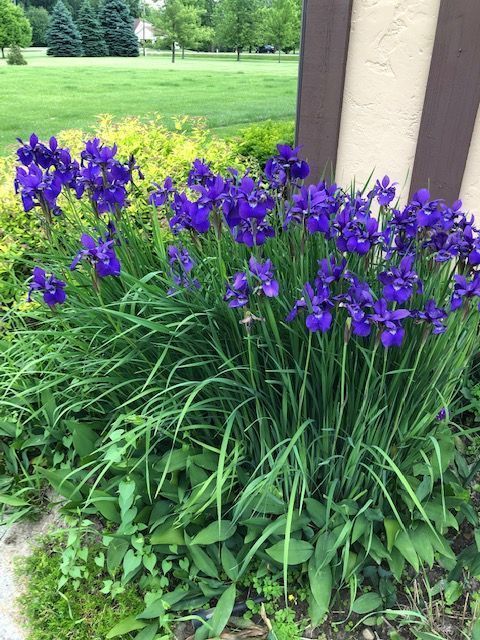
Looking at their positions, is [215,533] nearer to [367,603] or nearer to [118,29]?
[367,603]

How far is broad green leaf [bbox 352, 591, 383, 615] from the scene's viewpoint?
1583 millimetres

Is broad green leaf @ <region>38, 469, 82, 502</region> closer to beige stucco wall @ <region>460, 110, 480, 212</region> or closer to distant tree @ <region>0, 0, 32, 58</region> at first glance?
beige stucco wall @ <region>460, 110, 480, 212</region>

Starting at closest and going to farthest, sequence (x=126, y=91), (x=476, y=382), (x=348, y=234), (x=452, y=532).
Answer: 1. (x=348, y=234)
2. (x=452, y=532)
3. (x=476, y=382)
4. (x=126, y=91)

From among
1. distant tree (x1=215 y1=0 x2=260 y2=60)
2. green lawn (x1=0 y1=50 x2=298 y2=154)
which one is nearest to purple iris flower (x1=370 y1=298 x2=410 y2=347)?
green lawn (x1=0 y1=50 x2=298 y2=154)

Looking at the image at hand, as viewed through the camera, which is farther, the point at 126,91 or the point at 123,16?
the point at 123,16

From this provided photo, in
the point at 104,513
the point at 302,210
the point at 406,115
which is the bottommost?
the point at 104,513

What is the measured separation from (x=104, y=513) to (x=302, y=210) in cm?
117

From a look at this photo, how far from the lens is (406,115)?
8.54 feet

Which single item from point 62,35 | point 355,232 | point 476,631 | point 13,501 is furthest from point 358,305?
point 62,35

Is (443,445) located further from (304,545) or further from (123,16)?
(123,16)

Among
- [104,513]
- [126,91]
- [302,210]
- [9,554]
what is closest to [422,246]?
[302,210]

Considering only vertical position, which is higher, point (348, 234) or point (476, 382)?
point (348, 234)

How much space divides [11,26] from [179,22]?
33.6 feet

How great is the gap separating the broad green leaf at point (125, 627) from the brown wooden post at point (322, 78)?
200 cm
